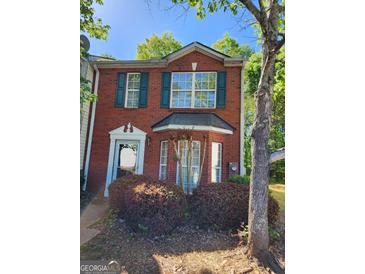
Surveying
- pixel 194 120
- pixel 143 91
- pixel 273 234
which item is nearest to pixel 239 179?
pixel 273 234

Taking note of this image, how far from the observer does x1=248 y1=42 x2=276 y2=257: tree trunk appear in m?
2.31

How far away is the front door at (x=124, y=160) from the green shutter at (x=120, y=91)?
803 millimetres

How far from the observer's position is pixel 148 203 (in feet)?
9.34

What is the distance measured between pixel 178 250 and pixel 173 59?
2.59 metres

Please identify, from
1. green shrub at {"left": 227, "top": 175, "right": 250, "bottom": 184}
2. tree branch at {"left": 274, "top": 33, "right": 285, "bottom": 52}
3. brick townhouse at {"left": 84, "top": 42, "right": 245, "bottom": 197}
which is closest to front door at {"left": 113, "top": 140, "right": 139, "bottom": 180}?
brick townhouse at {"left": 84, "top": 42, "right": 245, "bottom": 197}

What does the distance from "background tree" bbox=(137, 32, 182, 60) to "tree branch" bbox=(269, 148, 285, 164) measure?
5.87 ft

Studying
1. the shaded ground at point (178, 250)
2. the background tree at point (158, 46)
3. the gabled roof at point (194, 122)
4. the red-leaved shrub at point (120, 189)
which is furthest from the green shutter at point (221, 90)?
the shaded ground at point (178, 250)

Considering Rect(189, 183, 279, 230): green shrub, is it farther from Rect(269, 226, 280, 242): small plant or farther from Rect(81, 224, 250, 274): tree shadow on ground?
Rect(269, 226, 280, 242): small plant
